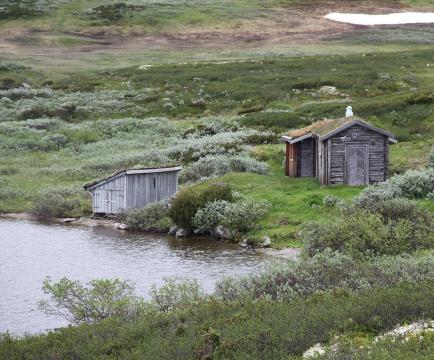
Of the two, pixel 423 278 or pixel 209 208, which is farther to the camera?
pixel 209 208

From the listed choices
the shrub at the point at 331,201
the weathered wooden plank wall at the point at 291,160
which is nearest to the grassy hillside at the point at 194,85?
the shrub at the point at 331,201

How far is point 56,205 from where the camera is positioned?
4269 centimetres

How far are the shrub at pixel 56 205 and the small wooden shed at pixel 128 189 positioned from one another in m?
1.20

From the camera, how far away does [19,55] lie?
357 ft

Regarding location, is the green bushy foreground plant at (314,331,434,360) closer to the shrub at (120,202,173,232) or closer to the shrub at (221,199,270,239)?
the shrub at (221,199,270,239)

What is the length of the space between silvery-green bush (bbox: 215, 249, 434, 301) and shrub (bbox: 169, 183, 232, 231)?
14339 millimetres

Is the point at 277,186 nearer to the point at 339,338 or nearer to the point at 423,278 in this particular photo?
the point at 423,278

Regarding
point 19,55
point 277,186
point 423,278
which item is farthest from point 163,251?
point 19,55

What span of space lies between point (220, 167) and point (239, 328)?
1160 inches

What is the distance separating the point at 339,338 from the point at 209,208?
21.3 meters

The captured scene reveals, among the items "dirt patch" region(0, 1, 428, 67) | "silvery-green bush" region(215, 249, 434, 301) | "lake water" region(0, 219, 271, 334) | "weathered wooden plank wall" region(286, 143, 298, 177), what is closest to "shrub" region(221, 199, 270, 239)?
"lake water" region(0, 219, 271, 334)

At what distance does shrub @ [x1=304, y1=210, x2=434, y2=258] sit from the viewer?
26.8 m

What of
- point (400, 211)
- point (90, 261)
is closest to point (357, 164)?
point (400, 211)

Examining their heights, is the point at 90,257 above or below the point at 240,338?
below
